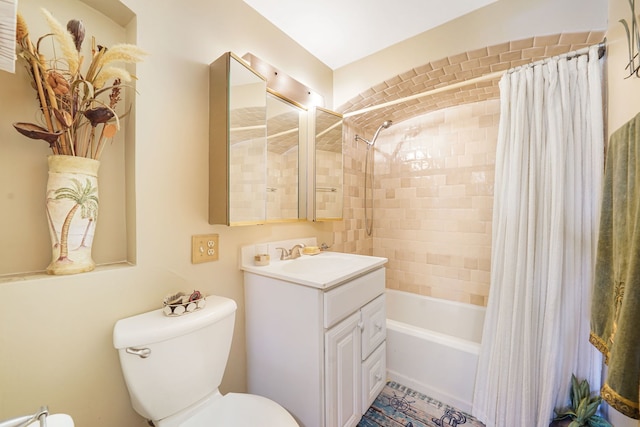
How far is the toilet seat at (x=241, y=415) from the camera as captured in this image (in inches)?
34.6

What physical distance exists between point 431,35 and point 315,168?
1.16 m

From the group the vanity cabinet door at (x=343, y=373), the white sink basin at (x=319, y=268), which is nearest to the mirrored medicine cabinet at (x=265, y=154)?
the white sink basin at (x=319, y=268)

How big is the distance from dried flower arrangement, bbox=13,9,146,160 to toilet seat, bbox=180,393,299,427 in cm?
107

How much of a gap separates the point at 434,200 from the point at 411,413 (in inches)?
64.5

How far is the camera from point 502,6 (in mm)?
1379

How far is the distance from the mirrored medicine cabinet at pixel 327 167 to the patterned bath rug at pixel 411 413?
1.30m

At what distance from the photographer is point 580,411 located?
1.13m

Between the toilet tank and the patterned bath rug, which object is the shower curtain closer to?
the patterned bath rug

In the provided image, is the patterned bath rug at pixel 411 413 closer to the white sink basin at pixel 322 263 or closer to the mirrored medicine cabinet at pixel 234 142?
the white sink basin at pixel 322 263

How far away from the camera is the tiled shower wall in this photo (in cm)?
203

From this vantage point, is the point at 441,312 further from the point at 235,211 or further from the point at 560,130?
the point at 235,211

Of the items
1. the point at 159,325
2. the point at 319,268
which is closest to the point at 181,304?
the point at 159,325

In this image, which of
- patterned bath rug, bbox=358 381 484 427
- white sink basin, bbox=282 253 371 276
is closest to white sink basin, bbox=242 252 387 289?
white sink basin, bbox=282 253 371 276

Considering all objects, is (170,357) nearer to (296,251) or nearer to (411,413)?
(296,251)
